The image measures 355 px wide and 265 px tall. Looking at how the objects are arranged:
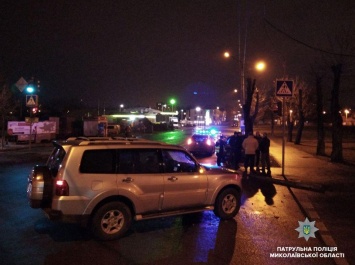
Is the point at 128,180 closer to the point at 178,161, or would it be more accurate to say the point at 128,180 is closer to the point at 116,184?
the point at 116,184

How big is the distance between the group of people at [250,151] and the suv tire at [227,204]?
22.5 ft

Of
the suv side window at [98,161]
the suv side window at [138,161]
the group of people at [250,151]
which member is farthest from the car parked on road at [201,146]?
the suv side window at [98,161]

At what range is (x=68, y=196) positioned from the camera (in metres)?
6.52

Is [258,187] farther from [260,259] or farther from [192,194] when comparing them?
[260,259]

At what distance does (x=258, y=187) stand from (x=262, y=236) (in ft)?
19.2

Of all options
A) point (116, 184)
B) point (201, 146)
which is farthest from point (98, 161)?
point (201, 146)

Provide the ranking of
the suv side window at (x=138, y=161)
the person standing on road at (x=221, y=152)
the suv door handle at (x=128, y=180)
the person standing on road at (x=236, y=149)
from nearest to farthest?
the suv door handle at (x=128, y=180) < the suv side window at (x=138, y=161) < the person standing on road at (x=236, y=149) < the person standing on road at (x=221, y=152)

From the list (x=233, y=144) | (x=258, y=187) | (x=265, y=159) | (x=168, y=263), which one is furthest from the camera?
(x=233, y=144)

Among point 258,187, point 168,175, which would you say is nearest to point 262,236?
point 168,175

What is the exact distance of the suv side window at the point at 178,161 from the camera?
772cm

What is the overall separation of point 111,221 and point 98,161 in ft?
3.56

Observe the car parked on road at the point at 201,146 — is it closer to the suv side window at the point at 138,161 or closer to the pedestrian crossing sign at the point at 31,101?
the pedestrian crossing sign at the point at 31,101

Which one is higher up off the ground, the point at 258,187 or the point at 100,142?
the point at 100,142

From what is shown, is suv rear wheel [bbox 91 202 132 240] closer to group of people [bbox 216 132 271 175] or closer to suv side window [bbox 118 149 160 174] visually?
suv side window [bbox 118 149 160 174]
